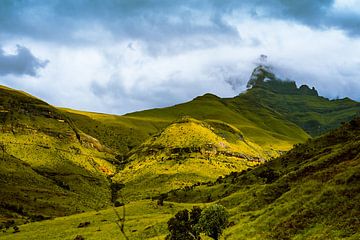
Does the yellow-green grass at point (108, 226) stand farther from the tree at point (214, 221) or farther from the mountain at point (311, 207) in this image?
the tree at point (214, 221)

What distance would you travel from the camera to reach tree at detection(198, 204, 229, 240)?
69.2 metres

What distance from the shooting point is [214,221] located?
69.1 meters

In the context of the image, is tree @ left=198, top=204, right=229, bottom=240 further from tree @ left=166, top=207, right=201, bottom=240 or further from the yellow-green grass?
the yellow-green grass

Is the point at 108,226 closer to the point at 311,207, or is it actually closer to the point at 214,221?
the point at 214,221

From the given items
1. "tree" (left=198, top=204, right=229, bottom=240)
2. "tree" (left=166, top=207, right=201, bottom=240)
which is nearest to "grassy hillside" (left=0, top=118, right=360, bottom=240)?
"tree" (left=198, top=204, right=229, bottom=240)

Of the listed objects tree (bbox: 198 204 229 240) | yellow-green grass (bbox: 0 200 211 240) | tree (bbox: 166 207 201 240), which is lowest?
yellow-green grass (bbox: 0 200 211 240)

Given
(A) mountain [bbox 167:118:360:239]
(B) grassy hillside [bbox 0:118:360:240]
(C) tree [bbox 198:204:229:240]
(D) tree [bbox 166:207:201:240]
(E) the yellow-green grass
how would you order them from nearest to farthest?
(A) mountain [bbox 167:118:360:239] → (B) grassy hillside [bbox 0:118:360:240] → (C) tree [bbox 198:204:229:240] → (D) tree [bbox 166:207:201:240] → (E) the yellow-green grass

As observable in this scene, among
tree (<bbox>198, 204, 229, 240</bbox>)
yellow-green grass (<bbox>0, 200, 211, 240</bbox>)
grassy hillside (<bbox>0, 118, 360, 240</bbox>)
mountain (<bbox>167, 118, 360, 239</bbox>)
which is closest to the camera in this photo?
mountain (<bbox>167, 118, 360, 239</bbox>)

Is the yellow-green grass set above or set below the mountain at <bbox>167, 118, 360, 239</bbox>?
below

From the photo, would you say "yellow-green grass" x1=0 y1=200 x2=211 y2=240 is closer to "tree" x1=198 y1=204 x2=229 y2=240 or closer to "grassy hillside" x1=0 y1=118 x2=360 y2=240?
"grassy hillside" x1=0 y1=118 x2=360 y2=240

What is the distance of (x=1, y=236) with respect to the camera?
119 m

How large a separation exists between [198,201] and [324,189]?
262 feet

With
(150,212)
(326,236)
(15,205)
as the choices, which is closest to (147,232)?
(150,212)

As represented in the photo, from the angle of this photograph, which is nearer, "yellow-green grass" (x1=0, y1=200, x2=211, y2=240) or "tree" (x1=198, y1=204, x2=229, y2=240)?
"tree" (x1=198, y1=204, x2=229, y2=240)
